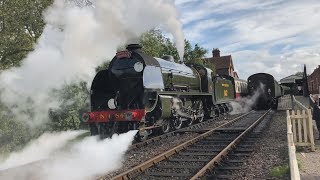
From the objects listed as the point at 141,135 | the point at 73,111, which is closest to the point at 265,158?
the point at 141,135

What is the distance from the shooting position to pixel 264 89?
2861 centimetres

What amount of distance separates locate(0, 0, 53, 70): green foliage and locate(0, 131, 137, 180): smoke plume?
571 centimetres

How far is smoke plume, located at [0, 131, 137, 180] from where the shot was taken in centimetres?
757

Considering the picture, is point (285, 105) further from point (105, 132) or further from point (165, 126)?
point (105, 132)

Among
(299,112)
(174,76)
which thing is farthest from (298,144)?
(174,76)

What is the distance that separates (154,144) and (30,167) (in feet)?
13.2

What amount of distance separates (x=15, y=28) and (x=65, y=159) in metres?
10.9

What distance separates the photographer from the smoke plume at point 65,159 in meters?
7.57

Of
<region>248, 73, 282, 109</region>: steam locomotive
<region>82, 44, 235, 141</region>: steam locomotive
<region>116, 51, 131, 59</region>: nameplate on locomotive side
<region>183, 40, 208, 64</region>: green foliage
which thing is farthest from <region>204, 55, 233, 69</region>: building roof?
<region>116, 51, 131, 59</region>: nameplate on locomotive side

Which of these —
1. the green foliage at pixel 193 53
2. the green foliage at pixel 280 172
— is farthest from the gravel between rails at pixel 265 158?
the green foliage at pixel 193 53

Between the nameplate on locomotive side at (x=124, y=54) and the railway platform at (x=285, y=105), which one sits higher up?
the nameplate on locomotive side at (x=124, y=54)

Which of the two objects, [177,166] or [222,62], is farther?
[222,62]

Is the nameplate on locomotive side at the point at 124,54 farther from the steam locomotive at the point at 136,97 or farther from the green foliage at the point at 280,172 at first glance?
the green foliage at the point at 280,172

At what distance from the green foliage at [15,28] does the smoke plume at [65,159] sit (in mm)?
5706
